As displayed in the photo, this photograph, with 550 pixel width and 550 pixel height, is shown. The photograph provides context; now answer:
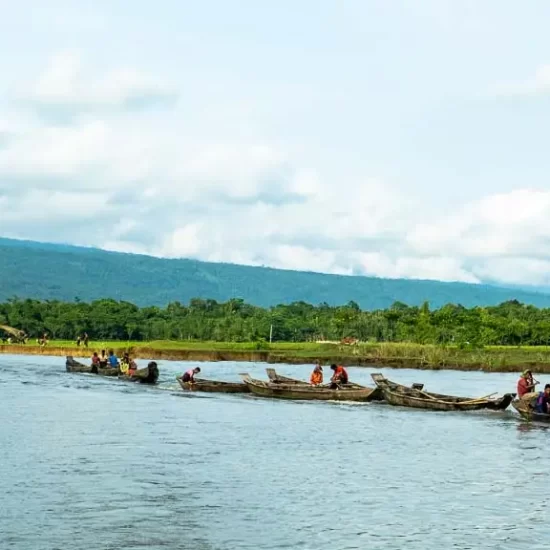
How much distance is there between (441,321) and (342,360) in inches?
863

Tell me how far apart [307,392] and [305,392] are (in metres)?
0.14

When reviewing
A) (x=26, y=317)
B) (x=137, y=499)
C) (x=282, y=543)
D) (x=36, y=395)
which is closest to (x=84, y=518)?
(x=137, y=499)

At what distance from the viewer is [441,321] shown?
132125 mm

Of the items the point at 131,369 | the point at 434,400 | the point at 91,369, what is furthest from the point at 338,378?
the point at 91,369

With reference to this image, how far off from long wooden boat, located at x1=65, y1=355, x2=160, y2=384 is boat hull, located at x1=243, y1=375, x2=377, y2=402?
34.8 feet

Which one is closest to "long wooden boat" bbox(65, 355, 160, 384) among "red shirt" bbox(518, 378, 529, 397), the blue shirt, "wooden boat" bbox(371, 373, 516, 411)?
"wooden boat" bbox(371, 373, 516, 411)

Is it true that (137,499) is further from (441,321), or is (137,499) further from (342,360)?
(441,321)

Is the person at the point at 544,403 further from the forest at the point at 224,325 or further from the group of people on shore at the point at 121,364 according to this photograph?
the forest at the point at 224,325

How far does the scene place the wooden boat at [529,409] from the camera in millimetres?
48906

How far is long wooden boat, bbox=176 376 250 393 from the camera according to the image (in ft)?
210

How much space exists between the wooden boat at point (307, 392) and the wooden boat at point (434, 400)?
1051mm

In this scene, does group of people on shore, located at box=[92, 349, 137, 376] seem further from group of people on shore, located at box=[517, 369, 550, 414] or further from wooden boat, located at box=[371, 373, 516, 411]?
group of people on shore, located at box=[517, 369, 550, 414]

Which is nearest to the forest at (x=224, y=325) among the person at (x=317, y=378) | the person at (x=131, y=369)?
the person at (x=131, y=369)

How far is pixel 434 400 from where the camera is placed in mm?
53531
